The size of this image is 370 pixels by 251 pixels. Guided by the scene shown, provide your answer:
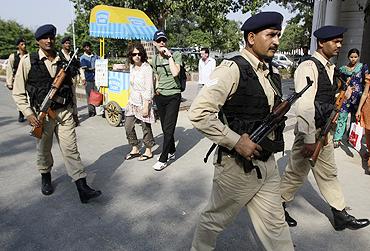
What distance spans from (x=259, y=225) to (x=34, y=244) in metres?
1.89

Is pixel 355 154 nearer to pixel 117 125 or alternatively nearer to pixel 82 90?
pixel 117 125

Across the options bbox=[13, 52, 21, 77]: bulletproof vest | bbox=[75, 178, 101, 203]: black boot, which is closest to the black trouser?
bbox=[75, 178, 101, 203]: black boot

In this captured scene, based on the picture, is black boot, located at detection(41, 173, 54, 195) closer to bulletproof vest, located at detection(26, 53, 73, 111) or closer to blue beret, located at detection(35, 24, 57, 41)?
bulletproof vest, located at detection(26, 53, 73, 111)

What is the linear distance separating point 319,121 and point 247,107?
4.07ft

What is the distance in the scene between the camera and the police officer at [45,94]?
3.27 meters

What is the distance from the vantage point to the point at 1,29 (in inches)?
1462

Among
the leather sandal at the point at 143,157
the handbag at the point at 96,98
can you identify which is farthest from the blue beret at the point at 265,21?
the handbag at the point at 96,98

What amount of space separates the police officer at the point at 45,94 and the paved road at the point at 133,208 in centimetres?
39

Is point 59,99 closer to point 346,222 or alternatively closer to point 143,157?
point 143,157

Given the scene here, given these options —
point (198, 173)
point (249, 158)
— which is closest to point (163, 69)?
point (198, 173)

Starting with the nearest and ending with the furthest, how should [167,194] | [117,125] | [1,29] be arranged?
[167,194] → [117,125] → [1,29]

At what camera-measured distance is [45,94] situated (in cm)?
335

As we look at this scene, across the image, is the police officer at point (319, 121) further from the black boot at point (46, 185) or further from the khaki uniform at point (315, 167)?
the black boot at point (46, 185)

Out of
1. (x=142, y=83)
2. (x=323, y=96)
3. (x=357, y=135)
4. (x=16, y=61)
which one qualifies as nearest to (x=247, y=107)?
(x=323, y=96)
